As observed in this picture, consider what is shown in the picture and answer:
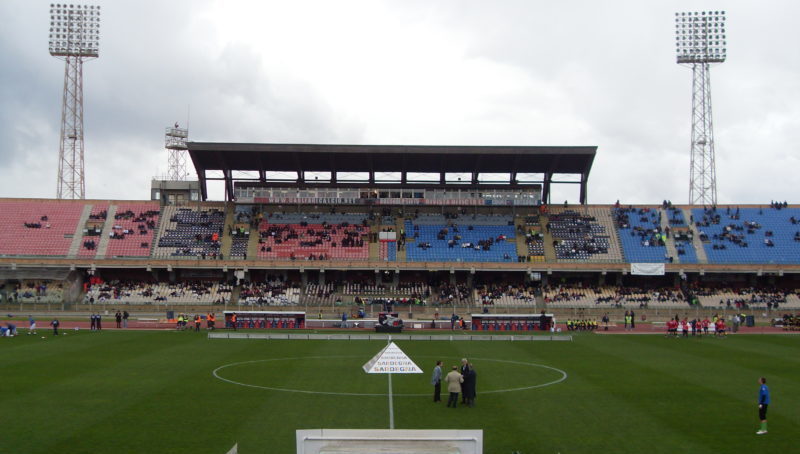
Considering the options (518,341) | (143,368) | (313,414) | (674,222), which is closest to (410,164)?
(674,222)

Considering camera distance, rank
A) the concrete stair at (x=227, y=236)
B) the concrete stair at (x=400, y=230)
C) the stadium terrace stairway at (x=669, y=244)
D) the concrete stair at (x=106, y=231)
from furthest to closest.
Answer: the stadium terrace stairway at (x=669, y=244) < the concrete stair at (x=227, y=236) < the concrete stair at (x=400, y=230) < the concrete stair at (x=106, y=231)

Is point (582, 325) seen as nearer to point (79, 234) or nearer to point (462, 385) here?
point (462, 385)

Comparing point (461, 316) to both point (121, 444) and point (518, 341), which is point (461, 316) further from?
A: point (121, 444)

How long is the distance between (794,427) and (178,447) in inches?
663

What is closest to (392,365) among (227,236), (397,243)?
(397,243)

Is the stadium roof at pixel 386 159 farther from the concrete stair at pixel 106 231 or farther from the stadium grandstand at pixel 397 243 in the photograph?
the concrete stair at pixel 106 231

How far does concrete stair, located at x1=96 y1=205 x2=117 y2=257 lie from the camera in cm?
7119

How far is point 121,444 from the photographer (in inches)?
688

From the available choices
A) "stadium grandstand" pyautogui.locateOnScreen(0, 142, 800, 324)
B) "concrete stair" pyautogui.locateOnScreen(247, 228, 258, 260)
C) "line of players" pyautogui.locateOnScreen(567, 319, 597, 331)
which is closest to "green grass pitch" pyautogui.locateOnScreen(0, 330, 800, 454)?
"line of players" pyautogui.locateOnScreen(567, 319, 597, 331)

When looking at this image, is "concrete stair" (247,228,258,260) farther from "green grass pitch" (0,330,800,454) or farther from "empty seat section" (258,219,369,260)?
"green grass pitch" (0,330,800,454)

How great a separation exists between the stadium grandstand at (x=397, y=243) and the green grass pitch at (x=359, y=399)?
2714 cm

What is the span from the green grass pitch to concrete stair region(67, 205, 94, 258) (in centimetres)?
3383

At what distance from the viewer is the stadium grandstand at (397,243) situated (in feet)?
222

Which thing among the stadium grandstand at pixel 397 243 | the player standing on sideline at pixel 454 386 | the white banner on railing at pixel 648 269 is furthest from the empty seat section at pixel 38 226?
the player standing on sideline at pixel 454 386
